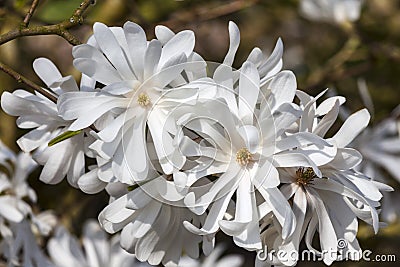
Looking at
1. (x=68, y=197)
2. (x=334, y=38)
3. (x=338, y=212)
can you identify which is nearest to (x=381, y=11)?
(x=334, y=38)

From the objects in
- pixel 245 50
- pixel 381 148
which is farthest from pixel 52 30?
pixel 245 50

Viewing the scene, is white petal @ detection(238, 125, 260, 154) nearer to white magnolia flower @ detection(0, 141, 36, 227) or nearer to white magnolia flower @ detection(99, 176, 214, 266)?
white magnolia flower @ detection(99, 176, 214, 266)

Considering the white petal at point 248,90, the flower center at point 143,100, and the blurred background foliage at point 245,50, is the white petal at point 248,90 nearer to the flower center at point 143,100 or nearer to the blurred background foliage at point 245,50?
the flower center at point 143,100

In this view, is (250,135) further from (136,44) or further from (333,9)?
(333,9)

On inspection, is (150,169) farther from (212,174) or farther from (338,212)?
(338,212)

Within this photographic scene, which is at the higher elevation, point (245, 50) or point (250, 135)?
point (250, 135)

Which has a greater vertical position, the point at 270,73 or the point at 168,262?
the point at 270,73
